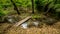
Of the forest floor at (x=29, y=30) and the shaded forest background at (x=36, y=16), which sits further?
the shaded forest background at (x=36, y=16)

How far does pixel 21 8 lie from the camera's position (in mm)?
11094

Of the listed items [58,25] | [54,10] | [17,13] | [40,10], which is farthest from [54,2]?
Result: [17,13]

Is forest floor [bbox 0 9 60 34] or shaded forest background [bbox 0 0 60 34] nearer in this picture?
forest floor [bbox 0 9 60 34]

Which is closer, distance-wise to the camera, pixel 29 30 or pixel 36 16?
pixel 29 30

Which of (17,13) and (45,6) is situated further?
(45,6)

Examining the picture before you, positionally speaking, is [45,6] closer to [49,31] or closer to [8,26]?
[49,31]

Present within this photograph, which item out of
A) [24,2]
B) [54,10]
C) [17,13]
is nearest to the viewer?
[17,13]

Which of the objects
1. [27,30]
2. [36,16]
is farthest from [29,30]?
[36,16]

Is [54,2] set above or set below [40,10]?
above

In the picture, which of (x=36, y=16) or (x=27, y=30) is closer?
(x=27, y=30)

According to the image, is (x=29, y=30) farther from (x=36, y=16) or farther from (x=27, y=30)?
(x=36, y=16)

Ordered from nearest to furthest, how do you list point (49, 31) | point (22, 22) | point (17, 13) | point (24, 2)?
point (49, 31)
point (22, 22)
point (17, 13)
point (24, 2)

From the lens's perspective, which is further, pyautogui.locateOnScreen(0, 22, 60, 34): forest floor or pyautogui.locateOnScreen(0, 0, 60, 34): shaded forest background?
pyautogui.locateOnScreen(0, 0, 60, 34): shaded forest background

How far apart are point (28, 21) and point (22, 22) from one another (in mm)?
605
